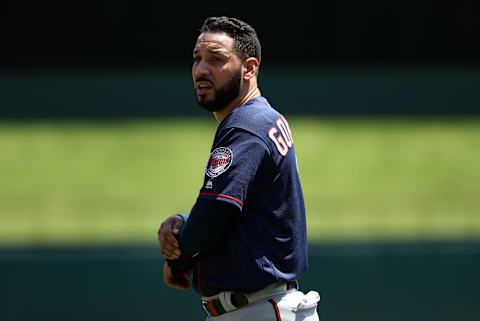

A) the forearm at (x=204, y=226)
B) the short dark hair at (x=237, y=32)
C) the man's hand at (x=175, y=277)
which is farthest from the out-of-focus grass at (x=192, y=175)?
the forearm at (x=204, y=226)

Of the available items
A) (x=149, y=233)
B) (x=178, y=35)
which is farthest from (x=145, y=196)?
(x=178, y=35)

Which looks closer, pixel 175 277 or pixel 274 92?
pixel 175 277

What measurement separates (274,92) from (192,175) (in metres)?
2.25

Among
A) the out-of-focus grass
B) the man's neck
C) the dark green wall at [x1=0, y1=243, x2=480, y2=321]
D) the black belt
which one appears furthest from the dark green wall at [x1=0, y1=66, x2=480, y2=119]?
the black belt

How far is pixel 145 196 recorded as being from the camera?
1188cm

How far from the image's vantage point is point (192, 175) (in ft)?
41.2

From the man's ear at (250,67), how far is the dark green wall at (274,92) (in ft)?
33.8

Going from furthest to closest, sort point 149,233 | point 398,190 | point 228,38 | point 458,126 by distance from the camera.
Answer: point 458,126 < point 398,190 < point 149,233 < point 228,38

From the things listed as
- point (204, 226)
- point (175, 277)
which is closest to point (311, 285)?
point (175, 277)

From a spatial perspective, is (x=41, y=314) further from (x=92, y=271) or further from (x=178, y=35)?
(x=178, y=35)

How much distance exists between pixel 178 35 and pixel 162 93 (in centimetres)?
95

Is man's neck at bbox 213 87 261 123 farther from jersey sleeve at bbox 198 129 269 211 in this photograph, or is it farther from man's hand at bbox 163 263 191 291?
man's hand at bbox 163 263 191 291

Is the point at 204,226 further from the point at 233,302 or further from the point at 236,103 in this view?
the point at 236,103

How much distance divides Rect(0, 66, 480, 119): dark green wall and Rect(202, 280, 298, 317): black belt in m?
10.4
